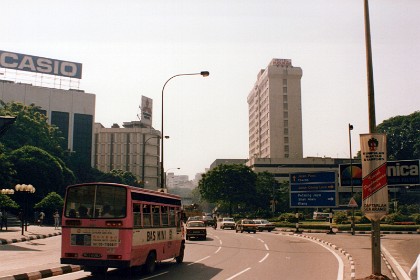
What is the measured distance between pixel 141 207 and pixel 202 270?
372cm

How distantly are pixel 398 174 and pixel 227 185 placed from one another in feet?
136

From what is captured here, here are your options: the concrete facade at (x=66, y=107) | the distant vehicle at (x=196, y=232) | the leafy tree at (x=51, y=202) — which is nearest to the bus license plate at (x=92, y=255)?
the distant vehicle at (x=196, y=232)

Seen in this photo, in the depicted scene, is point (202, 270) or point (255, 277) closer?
point (255, 277)

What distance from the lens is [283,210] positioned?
98125 millimetres

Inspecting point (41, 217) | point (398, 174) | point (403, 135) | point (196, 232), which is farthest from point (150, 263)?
point (403, 135)

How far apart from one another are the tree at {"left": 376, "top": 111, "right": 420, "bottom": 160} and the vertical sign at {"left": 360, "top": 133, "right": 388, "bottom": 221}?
111 m

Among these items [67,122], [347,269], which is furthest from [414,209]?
[67,122]

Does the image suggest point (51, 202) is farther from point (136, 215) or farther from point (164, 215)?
point (136, 215)

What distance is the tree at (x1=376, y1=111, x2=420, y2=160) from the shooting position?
116688mm

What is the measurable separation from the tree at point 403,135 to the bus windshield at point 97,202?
114 metres

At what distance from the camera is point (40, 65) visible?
11100 cm

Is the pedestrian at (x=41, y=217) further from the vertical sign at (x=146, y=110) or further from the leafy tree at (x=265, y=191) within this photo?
the vertical sign at (x=146, y=110)

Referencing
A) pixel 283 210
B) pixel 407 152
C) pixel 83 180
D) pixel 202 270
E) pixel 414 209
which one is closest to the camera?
pixel 202 270

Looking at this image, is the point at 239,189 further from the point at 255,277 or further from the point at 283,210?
the point at 255,277
